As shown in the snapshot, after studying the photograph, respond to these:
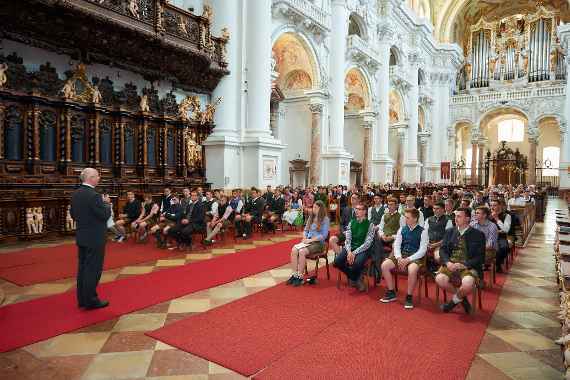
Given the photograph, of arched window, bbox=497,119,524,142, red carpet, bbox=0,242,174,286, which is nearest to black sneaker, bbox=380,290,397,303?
red carpet, bbox=0,242,174,286

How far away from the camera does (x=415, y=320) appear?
3951 millimetres

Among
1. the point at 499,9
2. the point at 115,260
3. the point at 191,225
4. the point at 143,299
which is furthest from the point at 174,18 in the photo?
the point at 499,9

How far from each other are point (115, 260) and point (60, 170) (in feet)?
11.8

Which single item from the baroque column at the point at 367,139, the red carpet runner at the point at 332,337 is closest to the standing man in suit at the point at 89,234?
the red carpet runner at the point at 332,337

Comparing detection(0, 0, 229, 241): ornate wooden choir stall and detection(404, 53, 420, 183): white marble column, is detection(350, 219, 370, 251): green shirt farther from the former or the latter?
detection(404, 53, 420, 183): white marble column

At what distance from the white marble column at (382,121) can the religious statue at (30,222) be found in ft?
51.3

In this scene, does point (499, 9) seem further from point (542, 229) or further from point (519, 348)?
point (519, 348)

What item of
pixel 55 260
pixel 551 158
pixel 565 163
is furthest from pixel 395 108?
pixel 55 260

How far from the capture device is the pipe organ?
94.6 ft

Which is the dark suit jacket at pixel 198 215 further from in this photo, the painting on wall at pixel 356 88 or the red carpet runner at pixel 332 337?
the painting on wall at pixel 356 88

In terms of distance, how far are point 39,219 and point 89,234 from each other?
4616mm

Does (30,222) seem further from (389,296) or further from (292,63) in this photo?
(292,63)

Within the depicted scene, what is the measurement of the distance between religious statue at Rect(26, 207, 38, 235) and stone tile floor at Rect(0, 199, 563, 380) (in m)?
2.96

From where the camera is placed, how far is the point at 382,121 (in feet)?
65.5
